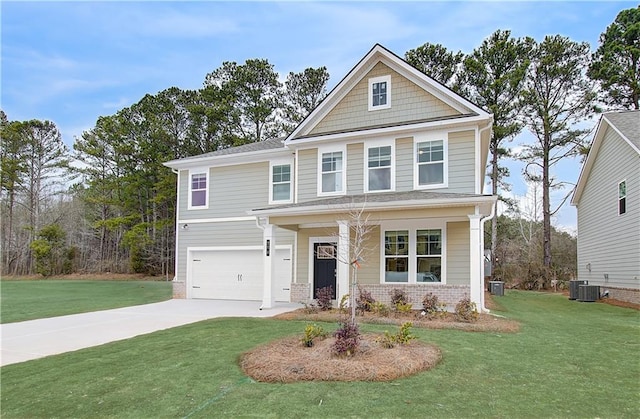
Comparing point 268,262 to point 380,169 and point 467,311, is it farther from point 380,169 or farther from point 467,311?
point 467,311

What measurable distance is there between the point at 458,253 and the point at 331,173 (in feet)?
16.3

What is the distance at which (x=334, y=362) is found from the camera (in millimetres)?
5840

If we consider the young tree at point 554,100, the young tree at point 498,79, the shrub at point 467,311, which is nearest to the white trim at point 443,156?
the shrub at point 467,311

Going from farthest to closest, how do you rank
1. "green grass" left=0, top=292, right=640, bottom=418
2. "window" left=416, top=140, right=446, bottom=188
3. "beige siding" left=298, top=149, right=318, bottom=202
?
"beige siding" left=298, top=149, right=318, bottom=202, "window" left=416, top=140, right=446, bottom=188, "green grass" left=0, top=292, right=640, bottom=418

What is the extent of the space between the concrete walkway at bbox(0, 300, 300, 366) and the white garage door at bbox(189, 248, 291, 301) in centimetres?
94

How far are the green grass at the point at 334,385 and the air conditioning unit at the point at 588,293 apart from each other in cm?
949

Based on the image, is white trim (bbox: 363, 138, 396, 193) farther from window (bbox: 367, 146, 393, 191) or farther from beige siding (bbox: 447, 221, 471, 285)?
beige siding (bbox: 447, 221, 471, 285)

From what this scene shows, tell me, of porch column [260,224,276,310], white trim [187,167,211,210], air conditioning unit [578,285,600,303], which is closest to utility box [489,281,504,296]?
air conditioning unit [578,285,600,303]

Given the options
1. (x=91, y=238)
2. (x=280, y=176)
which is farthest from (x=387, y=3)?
(x=91, y=238)

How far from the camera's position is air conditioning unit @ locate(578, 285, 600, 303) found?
53.6 ft

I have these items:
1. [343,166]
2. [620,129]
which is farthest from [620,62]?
[343,166]

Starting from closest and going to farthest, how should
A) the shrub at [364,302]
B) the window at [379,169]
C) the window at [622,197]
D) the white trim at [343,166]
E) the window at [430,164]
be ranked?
the shrub at [364,302] < the window at [430,164] < the window at [379,169] < the white trim at [343,166] < the window at [622,197]

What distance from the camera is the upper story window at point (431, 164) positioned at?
1276 cm

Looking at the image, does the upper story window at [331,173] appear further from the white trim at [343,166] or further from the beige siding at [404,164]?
the beige siding at [404,164]
